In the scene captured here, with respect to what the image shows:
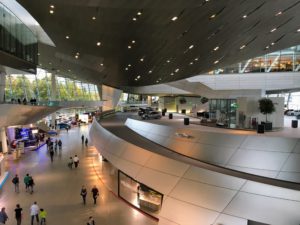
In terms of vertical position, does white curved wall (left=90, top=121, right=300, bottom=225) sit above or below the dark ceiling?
below

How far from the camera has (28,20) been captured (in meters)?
25.8

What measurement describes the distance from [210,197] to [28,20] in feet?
70.8

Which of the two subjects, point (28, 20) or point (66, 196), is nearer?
point (66, 196)

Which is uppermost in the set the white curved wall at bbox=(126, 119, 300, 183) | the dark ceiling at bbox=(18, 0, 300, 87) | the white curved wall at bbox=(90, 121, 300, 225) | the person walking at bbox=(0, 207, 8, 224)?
the dark ceiling at bbox=(18, 0, 300, 87)

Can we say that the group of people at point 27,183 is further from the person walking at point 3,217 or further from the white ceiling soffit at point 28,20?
the white ceiling soffit at point 28,20

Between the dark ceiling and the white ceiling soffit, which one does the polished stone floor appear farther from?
the white ceiling soffit

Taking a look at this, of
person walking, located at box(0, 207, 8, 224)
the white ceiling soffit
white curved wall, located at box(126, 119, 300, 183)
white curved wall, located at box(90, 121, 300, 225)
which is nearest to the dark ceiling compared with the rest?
the white ceiling soffit

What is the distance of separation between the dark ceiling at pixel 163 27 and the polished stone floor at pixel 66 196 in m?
8.48

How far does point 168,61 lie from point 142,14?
1414cm

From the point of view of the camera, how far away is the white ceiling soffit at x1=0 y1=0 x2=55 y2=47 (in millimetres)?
21250

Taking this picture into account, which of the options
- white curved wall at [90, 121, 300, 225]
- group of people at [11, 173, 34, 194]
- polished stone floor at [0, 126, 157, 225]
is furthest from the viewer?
group of people at [11, 173, 34, 194]

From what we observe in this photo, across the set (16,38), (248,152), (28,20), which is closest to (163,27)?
(248,152)

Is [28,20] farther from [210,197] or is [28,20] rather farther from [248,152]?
[210,197]

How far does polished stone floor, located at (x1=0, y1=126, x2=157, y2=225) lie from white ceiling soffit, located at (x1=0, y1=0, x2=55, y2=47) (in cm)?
997
